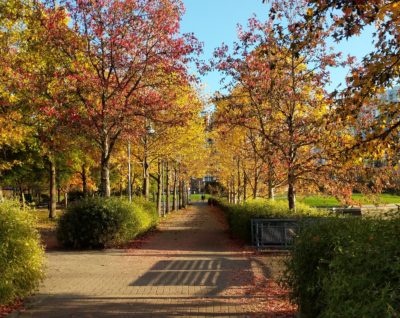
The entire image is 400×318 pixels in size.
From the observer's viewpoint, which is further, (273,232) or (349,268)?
(273,232)

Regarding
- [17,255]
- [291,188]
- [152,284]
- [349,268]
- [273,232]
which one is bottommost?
[152,284]

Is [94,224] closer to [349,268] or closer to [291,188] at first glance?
[291,188]

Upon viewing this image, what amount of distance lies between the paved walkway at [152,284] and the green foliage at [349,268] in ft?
5.65

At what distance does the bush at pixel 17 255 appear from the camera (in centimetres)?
669

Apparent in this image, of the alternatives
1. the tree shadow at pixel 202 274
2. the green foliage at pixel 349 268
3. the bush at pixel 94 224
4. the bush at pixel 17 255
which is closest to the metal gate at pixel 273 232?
the tree shadow at pixel 202 274

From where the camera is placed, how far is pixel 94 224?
14.4 metres

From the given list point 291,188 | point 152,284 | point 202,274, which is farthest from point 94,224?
point 291,188

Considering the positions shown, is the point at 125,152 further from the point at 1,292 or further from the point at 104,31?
the point at 1,292

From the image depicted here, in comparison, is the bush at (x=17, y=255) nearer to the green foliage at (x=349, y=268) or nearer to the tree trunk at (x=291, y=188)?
the green foliage at (x=349, y=268)

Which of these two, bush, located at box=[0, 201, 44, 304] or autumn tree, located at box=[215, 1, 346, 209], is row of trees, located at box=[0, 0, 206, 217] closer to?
autumn tree, located at box=[215, 1, 346, 209]

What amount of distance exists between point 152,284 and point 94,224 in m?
6.07

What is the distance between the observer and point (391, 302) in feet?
9.72

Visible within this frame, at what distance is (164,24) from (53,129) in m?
5.42

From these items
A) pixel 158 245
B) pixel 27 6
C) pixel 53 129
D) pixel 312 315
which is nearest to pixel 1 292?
pixel 312 315
